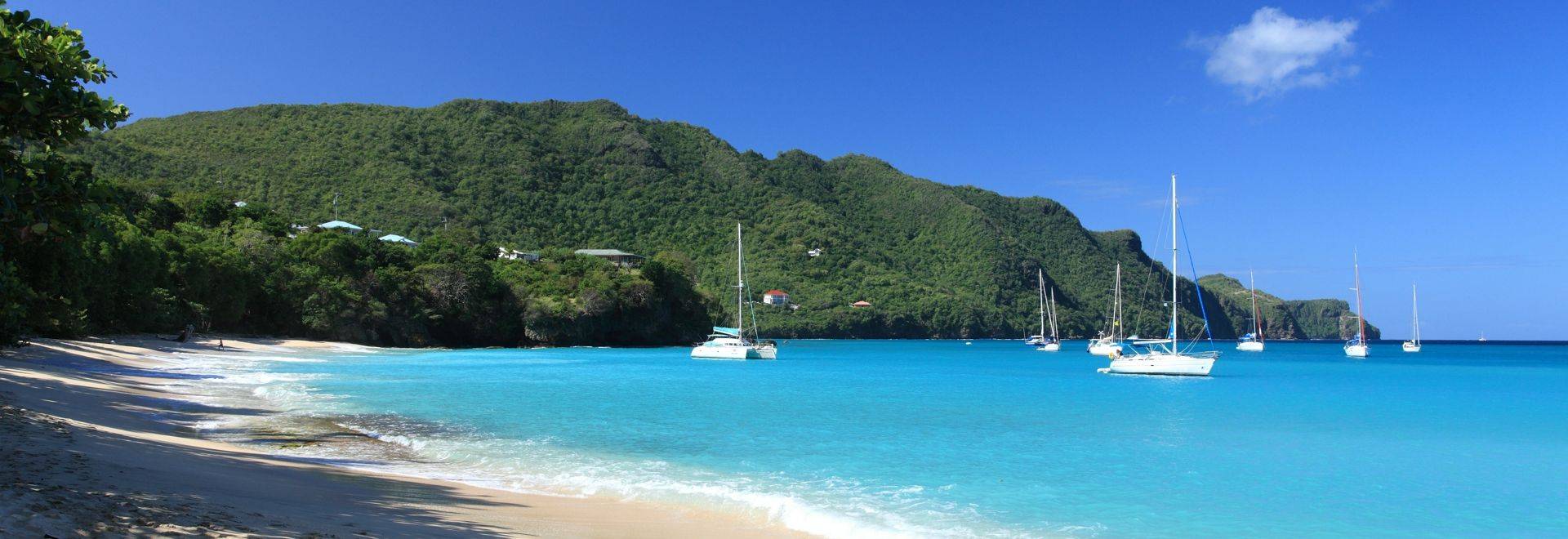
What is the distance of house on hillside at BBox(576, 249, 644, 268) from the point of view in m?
95.3

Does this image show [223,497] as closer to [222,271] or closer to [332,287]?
[222,271]

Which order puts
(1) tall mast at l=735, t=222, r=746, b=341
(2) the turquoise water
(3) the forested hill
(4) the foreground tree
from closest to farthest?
(4) the foreground tree, (2) the turquoise water, (1) tall mast at l=735, t=222, r=746, b=341, (3) the forested hill

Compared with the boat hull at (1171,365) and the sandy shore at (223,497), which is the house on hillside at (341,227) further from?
the sandy shore at (223,497)

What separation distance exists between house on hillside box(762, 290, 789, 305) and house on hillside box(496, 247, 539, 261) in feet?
103

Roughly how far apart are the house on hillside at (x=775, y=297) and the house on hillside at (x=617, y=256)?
17.9 metres

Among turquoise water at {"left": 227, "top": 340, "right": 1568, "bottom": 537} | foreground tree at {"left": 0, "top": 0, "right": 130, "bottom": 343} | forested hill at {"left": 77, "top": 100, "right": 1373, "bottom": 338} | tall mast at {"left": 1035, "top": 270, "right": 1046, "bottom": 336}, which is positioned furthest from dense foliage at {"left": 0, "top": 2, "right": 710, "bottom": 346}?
tall mast at {"left": 1035, "top": 270, "right": 1046, "bottom": 336}

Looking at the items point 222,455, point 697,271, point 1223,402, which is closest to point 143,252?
point 222,455

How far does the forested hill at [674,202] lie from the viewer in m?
96.6

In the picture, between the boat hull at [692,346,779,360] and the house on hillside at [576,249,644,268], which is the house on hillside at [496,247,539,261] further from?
the boat hull at [692,346,779,360]

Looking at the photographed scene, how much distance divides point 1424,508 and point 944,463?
20.4ft

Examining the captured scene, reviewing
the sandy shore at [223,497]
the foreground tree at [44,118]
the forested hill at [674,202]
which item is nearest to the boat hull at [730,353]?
the sandy shore at [223,497]

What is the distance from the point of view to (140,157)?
283ft

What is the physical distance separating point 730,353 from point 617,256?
157 ft

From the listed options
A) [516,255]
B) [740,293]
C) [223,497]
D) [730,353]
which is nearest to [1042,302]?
[740,293]
